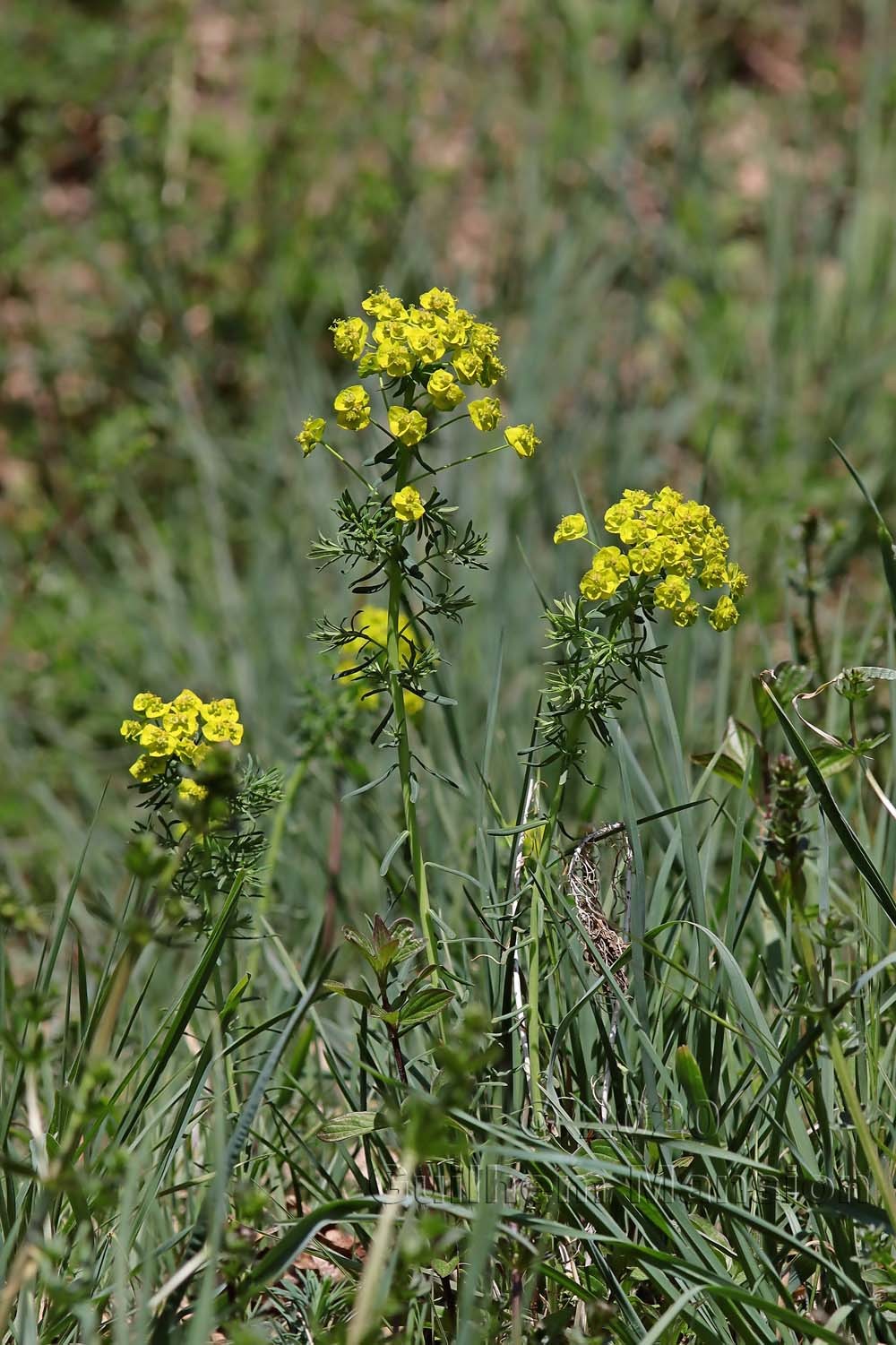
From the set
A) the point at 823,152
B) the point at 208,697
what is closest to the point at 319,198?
the point at 823,152

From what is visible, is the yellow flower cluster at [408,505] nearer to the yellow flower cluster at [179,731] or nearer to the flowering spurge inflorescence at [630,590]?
the flowering spurge inflorescence at [630,590]

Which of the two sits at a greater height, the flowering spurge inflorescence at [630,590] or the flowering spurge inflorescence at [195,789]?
the flowering spurge inflorescence at [630,590]

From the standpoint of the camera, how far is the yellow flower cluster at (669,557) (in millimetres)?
1217

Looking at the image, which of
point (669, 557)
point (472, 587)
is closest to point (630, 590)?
point (669, 557)

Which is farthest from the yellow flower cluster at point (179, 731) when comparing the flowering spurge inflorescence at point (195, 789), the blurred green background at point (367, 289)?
the blurred green background at point (367, 289)

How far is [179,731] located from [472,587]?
5.08 ft

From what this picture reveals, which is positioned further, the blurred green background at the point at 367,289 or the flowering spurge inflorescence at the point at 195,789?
the blurred green background at the point at 367,289

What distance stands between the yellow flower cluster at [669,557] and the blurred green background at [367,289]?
112 centimetres

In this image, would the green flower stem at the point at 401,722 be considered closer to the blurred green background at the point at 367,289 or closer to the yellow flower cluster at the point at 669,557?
the yellow flower cluster at the point at 669,557

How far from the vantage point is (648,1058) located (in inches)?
51.7

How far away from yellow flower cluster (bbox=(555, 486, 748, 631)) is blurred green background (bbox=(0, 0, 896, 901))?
112 cm

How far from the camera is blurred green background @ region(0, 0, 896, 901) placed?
293 cm

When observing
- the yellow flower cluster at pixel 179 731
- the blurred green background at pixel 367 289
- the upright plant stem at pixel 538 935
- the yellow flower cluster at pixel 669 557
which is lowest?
the upright plant stem at pixel 538 935

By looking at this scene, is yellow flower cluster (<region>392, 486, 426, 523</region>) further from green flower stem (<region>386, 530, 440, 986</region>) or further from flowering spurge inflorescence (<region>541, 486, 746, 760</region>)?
flowering spurge inflorescence (<region>541, 486, 746, 760</region>)
